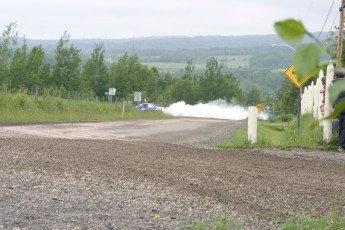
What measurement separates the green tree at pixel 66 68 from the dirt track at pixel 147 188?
205 feet

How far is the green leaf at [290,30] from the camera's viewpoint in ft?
3.41

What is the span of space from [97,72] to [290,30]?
9974 cm

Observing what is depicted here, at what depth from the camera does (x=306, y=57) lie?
1.03 meters

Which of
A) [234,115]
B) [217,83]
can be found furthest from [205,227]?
[217,83]

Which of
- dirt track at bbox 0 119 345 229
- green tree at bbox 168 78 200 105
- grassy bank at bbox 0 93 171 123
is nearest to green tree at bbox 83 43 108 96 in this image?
green tree at bbox 168 78 200 105

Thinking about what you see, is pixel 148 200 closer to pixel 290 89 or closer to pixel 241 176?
pixel 241 176

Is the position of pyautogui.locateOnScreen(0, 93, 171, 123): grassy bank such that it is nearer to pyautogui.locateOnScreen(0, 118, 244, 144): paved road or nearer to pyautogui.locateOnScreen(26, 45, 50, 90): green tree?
pyautogui.locateOnScreen(0, 118, 244, 144): paved road

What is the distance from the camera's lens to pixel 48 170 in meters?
8.48

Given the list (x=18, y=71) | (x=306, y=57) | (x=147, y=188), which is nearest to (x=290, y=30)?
(x=306, y=57)

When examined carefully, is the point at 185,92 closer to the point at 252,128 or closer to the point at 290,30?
the point at 252,128

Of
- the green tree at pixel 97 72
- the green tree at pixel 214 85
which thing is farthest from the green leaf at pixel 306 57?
the green tree at pixel 214 85

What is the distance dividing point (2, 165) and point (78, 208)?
11.1 ft

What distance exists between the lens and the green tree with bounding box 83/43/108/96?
96625 mm

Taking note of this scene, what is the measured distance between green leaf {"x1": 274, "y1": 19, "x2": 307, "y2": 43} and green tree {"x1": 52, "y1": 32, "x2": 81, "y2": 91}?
72.9m
